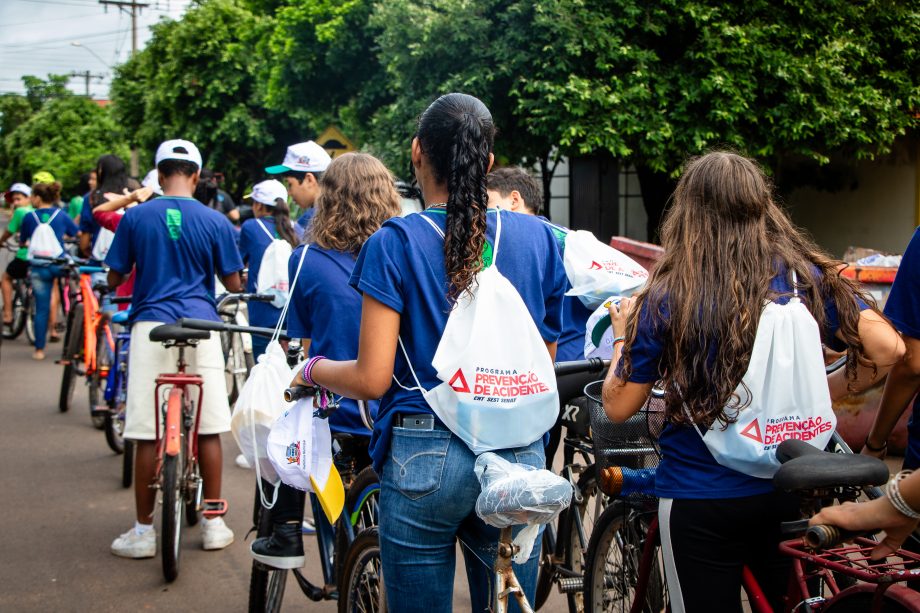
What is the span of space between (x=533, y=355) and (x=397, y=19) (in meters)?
13.4

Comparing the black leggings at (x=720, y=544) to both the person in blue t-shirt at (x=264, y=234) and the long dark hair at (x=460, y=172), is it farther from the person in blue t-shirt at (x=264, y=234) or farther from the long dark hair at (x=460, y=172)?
the person in blue t-shirt at (x=264, y=234)

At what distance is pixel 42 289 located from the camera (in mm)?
11961

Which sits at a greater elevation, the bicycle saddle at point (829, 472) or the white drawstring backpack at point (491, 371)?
the white drawstring backpack at point (491, 371)

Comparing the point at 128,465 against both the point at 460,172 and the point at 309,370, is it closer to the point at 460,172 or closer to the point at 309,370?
the point at 309,370

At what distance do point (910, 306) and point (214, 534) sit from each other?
4049mm

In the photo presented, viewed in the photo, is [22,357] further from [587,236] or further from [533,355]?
[533,355]

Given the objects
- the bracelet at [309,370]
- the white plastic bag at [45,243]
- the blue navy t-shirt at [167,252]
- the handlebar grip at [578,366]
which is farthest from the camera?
the white plastic bag at [45,243]

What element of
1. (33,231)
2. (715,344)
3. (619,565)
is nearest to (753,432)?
(715,344)

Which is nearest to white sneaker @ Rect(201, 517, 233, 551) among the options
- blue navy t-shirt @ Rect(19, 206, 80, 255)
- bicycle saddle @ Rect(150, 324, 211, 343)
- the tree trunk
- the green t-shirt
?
bicycle saddle @ Rect(150, 324, 211, 343)

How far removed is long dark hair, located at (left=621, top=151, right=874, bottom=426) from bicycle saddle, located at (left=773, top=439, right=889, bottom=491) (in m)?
0.28

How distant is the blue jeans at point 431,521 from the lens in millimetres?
2535

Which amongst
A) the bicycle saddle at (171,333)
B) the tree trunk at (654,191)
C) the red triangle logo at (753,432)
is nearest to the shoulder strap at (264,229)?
the bicycle saddle at (171,333)

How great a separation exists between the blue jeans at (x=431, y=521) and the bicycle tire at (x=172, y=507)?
260 cm

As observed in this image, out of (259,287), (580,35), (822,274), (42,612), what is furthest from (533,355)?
(580,35)
